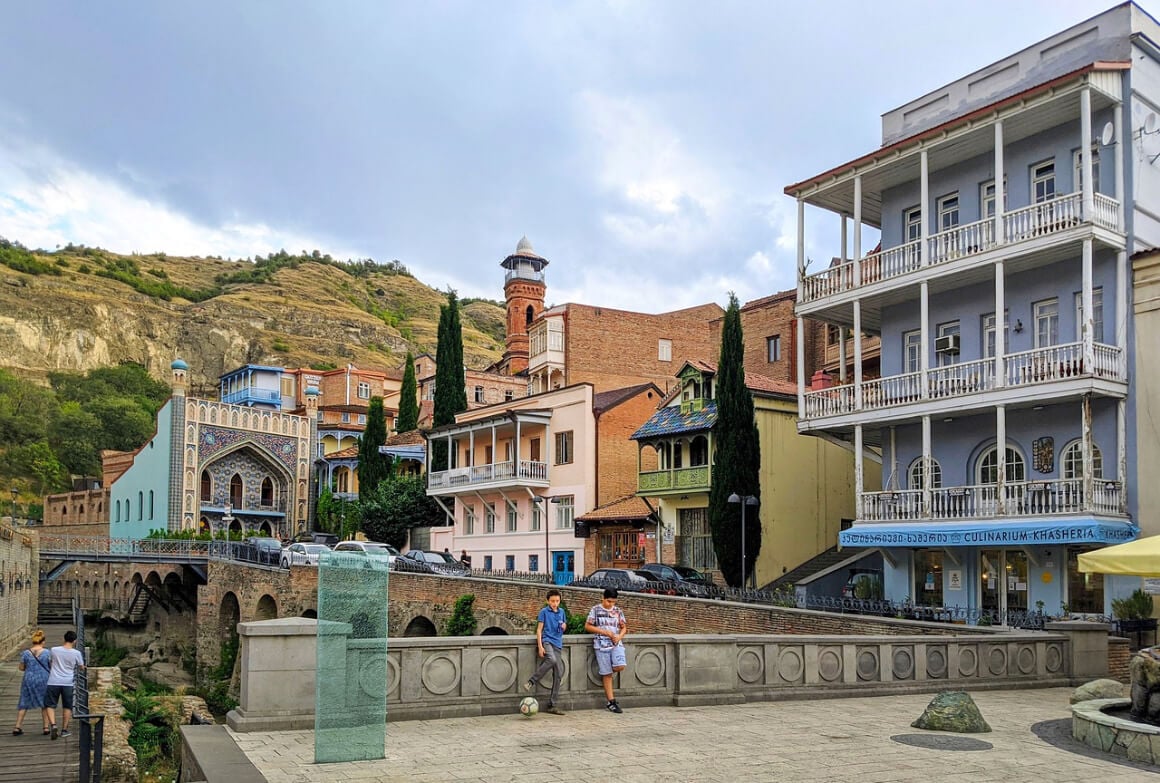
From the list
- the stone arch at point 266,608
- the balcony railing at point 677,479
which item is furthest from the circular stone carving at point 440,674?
the stone arch at point 266,608

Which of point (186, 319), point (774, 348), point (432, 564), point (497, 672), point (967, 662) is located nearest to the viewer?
point (497, 672)

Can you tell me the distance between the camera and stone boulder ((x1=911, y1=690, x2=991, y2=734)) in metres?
12.0

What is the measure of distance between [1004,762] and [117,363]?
126778mm

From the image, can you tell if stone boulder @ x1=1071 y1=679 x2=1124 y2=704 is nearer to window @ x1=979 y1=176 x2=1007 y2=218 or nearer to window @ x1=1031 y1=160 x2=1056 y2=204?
window @ x1=1031 y1=160 x2=1056 y2=204

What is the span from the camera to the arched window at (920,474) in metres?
28.5

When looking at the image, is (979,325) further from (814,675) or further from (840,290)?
(814,675)

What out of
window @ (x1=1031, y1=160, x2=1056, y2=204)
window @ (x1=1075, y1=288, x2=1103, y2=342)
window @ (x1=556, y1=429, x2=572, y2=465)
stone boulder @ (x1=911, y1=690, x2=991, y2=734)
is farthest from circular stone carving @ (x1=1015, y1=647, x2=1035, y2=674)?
window @ (x1=556, y1=429, x2=572, y2=465)

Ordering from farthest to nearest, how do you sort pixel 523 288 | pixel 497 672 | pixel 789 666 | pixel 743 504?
pixel 523 288, pixel 743 504, pixel 789 666, pixel 497 672

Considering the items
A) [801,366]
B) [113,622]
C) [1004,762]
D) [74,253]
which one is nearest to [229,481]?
[113,622]

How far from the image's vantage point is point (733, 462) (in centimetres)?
3400

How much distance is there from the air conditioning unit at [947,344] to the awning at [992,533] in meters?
4.69

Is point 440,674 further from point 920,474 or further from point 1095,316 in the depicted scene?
point 920,474

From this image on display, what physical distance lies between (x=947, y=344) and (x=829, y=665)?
15.4 metres

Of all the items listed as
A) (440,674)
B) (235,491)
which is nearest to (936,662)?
(440,674)
